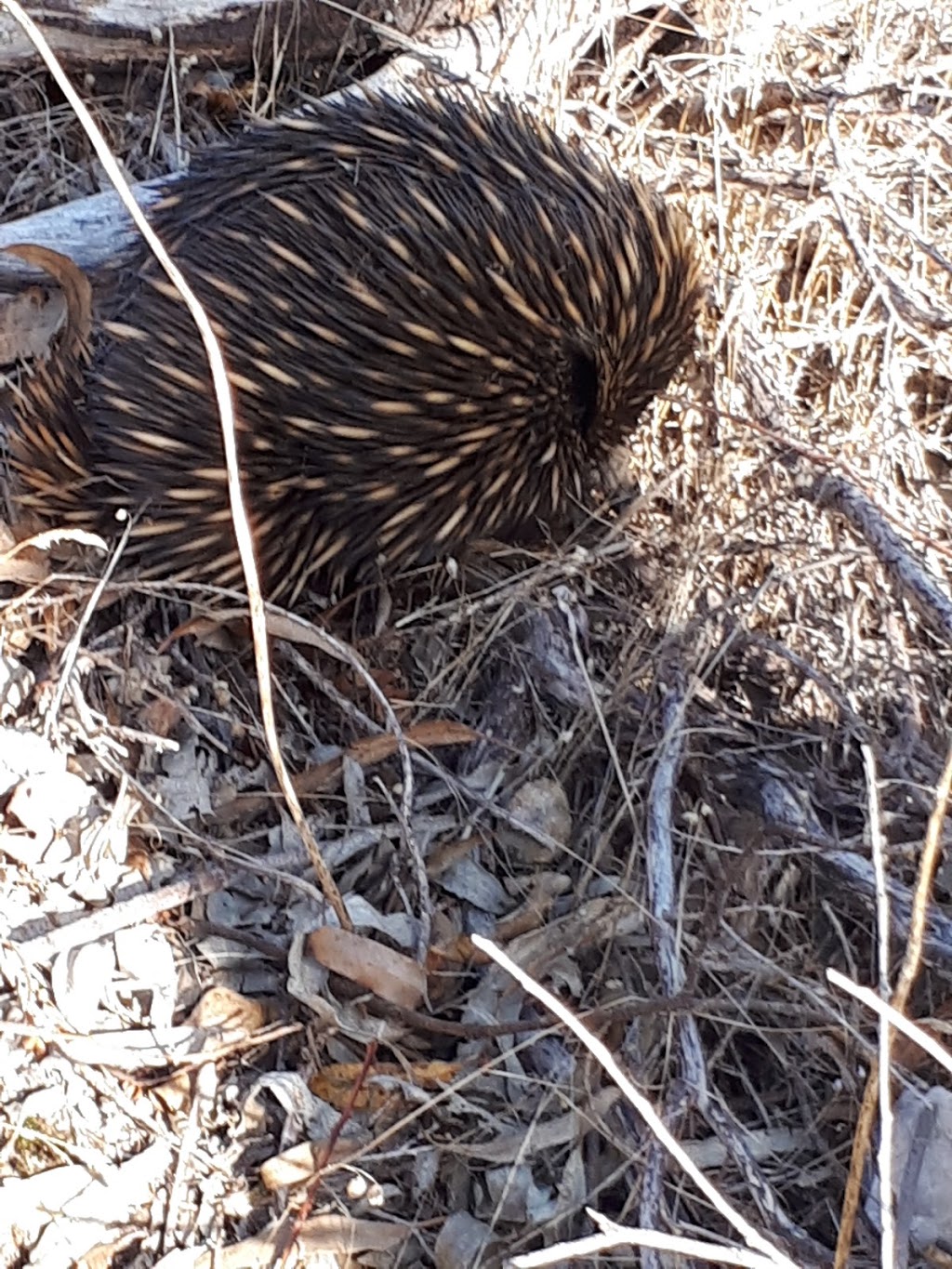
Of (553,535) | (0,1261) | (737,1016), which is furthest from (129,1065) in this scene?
(553,535)

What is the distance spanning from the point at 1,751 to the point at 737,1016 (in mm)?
1289

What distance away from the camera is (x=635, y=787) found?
7.75 ft

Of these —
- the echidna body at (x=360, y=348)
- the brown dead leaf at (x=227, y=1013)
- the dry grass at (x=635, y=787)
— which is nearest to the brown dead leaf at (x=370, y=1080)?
the dry grass at (x=635, y=787)

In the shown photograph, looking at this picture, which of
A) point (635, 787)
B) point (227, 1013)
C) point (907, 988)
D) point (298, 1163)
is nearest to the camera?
point (907, 988)

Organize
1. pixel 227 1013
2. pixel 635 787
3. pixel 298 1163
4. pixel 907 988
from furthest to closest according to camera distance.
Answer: pixel 635 787 < pixel 227 1013 < pixel 298 1163 < pixel 907 988

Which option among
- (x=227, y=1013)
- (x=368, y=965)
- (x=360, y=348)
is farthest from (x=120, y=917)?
(x=360, y=348)

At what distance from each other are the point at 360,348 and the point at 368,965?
3.53 feet

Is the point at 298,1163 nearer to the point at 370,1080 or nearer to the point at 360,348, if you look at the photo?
the point at 370,1080

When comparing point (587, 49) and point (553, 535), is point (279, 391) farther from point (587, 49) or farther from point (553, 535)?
point (587, 49)

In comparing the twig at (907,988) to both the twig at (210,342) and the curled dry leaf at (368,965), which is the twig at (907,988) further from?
the curled dry leaf at (368,965)

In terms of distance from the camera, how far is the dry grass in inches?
80.6

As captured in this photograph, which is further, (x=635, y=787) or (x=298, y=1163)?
(x=635, y=787)

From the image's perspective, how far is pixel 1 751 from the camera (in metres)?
2.31

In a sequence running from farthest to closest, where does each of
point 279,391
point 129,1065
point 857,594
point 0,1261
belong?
point 857,594
point 279,391
point 129,1065
point 0,1261
